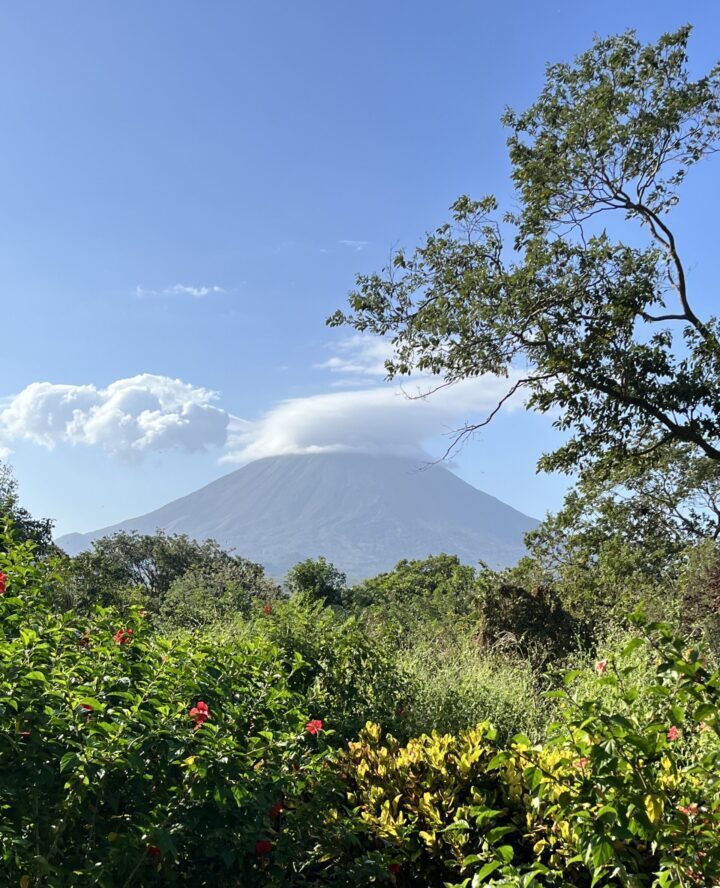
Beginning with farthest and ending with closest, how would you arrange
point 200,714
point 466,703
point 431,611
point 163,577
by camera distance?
point 163,577, point 431,611, point 466,703, point 200,714

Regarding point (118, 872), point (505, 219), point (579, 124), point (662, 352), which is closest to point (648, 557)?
point (662, 352)

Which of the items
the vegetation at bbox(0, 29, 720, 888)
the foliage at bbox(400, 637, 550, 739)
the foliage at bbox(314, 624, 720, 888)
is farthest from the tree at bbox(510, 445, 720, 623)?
the foliage at bbox(314, 624, 720, 888)

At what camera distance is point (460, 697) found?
19.1ft

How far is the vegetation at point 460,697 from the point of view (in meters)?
2.53

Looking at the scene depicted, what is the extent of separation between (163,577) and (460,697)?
25750 millimetres

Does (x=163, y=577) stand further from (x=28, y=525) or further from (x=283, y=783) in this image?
(x=283, y=783)

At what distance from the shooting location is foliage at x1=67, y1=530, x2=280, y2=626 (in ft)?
49.0

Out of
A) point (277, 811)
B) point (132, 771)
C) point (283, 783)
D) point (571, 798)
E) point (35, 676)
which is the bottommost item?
point (277, 811)

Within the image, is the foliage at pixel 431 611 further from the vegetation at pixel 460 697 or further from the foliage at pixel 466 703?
the foliage at pixel 466 703

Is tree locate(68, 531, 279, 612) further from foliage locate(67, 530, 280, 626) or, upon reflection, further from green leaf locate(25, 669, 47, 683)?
green leaf locate(25, 669, 47, 683)

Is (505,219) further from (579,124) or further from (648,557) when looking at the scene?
(648,557)

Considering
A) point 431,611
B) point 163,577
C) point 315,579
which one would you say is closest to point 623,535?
point 431,611

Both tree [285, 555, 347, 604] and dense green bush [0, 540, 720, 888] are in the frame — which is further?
tree [285, 555, 347, 604]

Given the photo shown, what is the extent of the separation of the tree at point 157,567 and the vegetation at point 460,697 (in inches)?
288
